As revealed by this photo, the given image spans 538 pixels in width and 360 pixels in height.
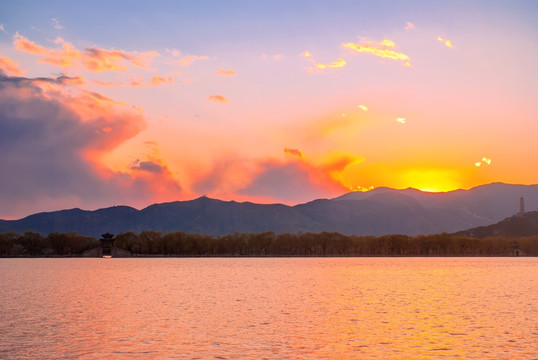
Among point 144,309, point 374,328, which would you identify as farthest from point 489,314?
point 144,309

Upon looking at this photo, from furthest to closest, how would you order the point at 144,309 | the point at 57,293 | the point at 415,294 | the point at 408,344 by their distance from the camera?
the point at 57,293, the point at 415,294, the point at 144,309, the point at 408,344

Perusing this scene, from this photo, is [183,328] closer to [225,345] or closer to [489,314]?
[225,345]

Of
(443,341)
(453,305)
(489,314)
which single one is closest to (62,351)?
(443,341)

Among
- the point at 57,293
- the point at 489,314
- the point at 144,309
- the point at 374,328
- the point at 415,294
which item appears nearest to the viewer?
the point at 374,328

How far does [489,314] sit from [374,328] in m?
14.6

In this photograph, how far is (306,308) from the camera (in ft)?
177

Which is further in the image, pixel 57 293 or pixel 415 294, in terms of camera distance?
pixel 57 293

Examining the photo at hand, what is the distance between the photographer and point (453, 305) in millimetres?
56031

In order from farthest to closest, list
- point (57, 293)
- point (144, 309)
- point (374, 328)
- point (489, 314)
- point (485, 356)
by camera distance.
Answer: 1. point (57, 293)
2. point (144, 309)
3. point (489, 314)
4. point (374, 328)
5. point (485, 356)

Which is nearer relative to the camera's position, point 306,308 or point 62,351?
point 62,351

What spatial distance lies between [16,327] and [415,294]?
4717 centimetres

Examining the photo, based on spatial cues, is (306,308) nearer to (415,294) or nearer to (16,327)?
(415,294)

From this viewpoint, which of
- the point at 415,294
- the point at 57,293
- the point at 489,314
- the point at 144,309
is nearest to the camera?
the point at 489,314

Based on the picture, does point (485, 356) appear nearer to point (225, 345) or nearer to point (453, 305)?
point (225, 345)
